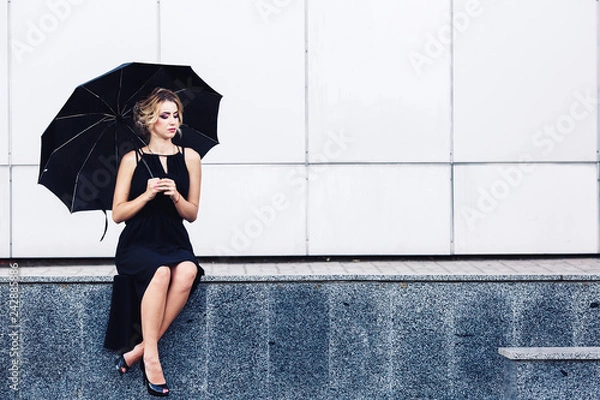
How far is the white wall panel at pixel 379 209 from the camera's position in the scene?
7.25 metres

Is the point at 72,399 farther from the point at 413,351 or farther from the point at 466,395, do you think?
the point at 466,395

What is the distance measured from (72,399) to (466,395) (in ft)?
9.31

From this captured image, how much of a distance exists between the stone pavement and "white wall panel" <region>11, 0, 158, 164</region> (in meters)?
1.35

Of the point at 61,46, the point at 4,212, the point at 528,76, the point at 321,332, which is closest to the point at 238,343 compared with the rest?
the point at 321,332

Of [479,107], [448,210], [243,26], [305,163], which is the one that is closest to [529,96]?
[479,107]

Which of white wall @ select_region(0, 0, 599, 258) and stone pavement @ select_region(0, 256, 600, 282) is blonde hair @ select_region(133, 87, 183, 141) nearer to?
stone pavement @ select_region(0, 256, 600, 282)

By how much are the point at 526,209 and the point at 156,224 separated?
356 cm

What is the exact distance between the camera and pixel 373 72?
7266 mm

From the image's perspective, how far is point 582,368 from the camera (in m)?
5.18

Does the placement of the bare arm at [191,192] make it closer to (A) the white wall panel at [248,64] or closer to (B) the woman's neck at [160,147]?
(B) the woman's neck at [160,147]

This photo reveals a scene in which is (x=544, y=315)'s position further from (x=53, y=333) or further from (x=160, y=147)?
(x=53, y=333)

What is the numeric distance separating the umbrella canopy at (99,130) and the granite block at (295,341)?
1401 mm

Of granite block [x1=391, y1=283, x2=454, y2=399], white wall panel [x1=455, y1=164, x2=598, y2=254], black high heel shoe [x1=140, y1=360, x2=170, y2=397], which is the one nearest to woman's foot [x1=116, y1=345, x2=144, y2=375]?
black high heel shoe [x1=140, y1=360, x2=170, y2=397]

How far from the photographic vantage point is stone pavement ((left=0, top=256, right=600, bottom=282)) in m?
5.73
